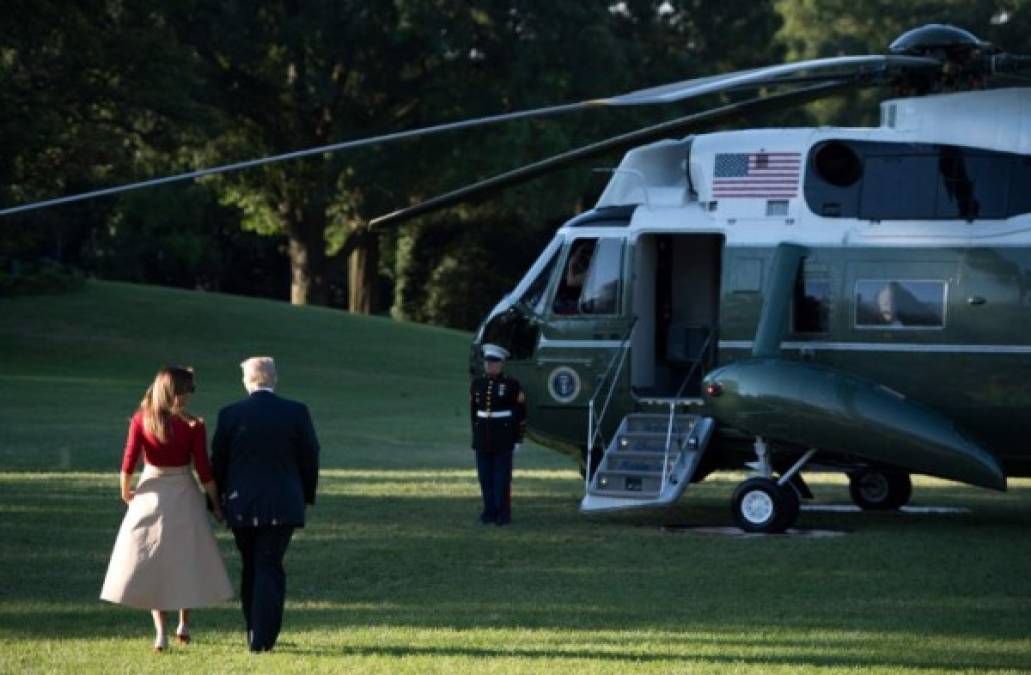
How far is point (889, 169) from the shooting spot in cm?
1770

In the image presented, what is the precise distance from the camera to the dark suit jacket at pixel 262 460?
1059 centimetres

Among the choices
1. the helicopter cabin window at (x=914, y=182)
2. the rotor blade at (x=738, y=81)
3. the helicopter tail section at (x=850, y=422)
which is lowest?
the helicopter tail section at (x=850, y=422)

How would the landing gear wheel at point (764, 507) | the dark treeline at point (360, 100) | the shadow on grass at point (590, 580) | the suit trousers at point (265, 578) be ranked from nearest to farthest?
the suit trousers at point (265, 578) < the shadow on grass at point (590, 580) < the landing gear wheel at point (764, 507) < the dark treeline at point (360, 100)

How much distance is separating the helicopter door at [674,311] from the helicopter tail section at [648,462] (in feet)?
1.74

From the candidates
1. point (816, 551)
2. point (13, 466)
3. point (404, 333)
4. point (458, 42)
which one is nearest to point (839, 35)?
point (458, 42)

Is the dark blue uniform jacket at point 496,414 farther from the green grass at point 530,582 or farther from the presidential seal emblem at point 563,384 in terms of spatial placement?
the presidential seal emblem at point 563,384

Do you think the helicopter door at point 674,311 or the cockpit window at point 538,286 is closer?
the helicopter door at point 674,311

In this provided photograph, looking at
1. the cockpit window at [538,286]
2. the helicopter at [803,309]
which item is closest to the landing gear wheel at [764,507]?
the helicopter at [803,309]

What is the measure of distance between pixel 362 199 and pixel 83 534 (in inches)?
1609

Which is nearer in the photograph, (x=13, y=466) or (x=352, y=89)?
(x=13, y=466)

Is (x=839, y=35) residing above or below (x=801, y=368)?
above

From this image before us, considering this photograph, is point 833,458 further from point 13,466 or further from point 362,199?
point 362,199

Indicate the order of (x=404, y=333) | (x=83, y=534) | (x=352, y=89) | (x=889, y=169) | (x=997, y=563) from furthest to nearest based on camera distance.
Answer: (x=352, y=89) < (x=404, y=333) < (x=889, y=169) < (x=83, y=534) < (x=997, y=563)

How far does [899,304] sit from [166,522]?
8.97 meters
